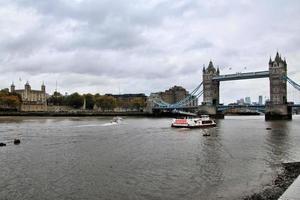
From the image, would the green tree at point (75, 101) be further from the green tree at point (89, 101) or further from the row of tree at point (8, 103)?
the row of tree at point (8, 103)

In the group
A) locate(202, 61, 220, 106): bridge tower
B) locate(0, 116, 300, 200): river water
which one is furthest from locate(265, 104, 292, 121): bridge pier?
locate(0, 116, 300, 200): river water

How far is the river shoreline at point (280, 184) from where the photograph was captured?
15.4 metres

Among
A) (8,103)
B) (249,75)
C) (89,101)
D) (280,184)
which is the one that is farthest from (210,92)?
(280,184)

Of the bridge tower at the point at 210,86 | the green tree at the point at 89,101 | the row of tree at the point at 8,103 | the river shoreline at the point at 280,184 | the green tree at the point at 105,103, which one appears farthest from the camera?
the green tree at the point at 89,101

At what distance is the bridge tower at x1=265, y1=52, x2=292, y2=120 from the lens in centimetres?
11362

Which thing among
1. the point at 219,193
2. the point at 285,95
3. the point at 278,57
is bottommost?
the point at 219,193

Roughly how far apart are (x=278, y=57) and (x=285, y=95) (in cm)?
1324

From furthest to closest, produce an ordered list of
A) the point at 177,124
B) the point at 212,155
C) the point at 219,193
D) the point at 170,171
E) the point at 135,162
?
the point at 177,124 < the point at 212,155 < the point at 135,162 < the point at 170,171 < the point at 219,193

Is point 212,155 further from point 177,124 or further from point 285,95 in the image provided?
point 285,95

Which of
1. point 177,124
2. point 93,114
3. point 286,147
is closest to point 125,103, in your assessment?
point 93,114

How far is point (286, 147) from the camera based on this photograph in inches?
1321

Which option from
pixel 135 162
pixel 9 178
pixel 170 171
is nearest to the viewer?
pixel 9 178

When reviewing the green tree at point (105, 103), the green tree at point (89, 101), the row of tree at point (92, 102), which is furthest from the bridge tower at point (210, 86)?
the green tree at point (89, 101)

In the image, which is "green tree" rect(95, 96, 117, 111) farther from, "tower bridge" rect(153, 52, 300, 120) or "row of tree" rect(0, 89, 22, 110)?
"row of tree" rect(0, 89, 22, 110)
